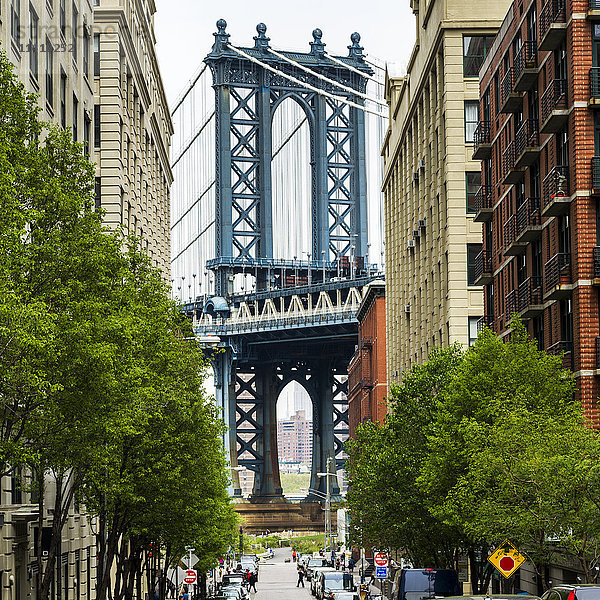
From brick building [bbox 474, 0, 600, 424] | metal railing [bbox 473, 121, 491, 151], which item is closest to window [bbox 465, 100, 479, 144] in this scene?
metal railing [bbox 473, 121, 491, 151]

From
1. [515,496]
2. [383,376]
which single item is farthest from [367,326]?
[515,496]

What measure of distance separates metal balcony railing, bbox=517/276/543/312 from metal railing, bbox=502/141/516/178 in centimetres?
472

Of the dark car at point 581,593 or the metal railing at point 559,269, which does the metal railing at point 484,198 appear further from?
the dark car at point 581,593

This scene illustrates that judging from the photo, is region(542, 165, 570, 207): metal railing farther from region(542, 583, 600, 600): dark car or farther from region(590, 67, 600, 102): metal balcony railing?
region(542, 583, 600, 600): dark car

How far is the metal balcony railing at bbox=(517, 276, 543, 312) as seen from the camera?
150 ft

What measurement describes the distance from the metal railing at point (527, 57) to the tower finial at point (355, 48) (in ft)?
486

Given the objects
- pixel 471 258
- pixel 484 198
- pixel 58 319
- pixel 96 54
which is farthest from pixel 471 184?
pixel 58 319

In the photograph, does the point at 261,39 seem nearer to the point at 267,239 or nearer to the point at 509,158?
the point at 267,239

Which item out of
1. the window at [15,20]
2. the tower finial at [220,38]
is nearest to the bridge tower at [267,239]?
the tower finial at [220,38]

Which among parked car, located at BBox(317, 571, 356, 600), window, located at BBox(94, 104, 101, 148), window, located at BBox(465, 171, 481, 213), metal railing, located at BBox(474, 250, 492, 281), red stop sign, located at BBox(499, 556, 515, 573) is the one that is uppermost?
window, located at BBox(94, 104, 101, 148)

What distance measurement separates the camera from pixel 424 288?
250 feet

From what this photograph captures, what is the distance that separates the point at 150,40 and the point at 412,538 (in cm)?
4230

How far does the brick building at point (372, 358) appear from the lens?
111062mm

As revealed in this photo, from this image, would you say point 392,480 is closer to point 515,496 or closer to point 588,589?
point 515,496
